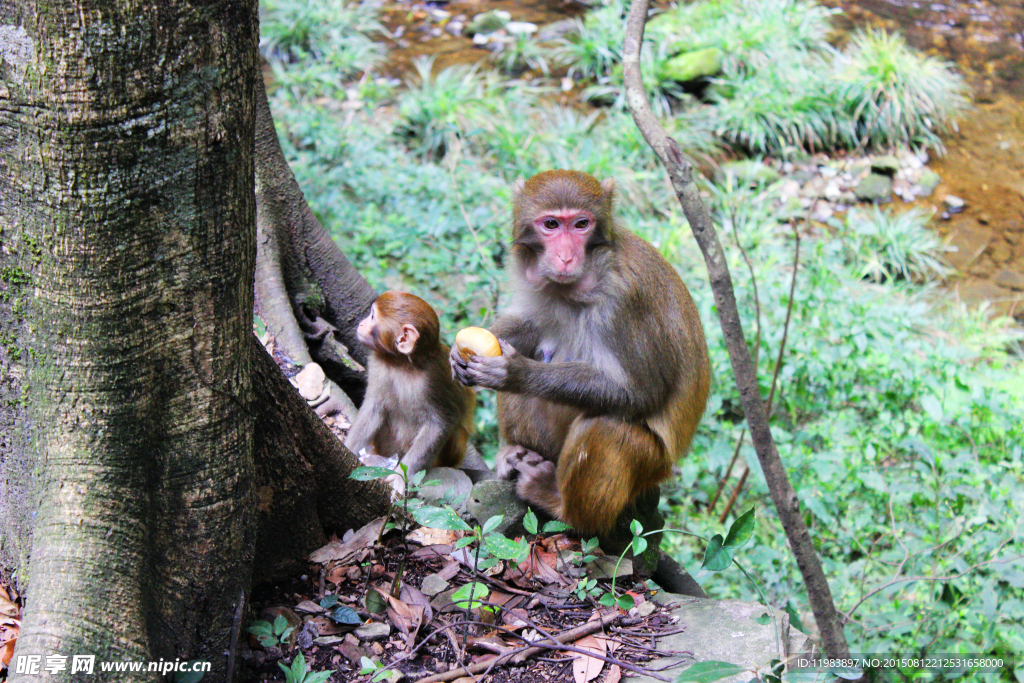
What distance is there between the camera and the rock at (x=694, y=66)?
37.0 ft

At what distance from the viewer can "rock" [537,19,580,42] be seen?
1257 cm

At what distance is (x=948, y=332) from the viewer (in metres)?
8.19

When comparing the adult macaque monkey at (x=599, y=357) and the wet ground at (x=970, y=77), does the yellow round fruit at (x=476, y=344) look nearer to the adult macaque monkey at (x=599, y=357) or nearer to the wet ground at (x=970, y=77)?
the adult macaque monkey at (x=599, y=357)

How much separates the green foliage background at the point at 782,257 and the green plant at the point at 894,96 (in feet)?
0.11

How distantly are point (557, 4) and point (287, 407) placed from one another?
1248cm

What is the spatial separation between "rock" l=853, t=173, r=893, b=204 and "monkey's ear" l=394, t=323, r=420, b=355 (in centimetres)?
859

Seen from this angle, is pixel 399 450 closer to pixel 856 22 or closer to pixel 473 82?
pixel 473 82

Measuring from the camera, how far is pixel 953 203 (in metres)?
10.7

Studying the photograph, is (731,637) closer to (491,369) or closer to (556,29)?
(491,369)

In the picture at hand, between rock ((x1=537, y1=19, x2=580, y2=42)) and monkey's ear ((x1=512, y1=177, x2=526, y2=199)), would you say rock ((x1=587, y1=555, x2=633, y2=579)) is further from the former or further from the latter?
rock ((x1=537, y1=19, x2=580, y2=42))

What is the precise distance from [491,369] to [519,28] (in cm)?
1050

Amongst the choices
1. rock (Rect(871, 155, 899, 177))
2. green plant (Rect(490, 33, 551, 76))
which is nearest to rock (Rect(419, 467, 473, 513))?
green plant (Rect(490, 33, 551, 76))

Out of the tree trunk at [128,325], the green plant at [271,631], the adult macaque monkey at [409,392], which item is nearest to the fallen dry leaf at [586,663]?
the green plant at [271,631]

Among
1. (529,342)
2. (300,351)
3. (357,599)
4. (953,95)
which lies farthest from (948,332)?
(357,599)
